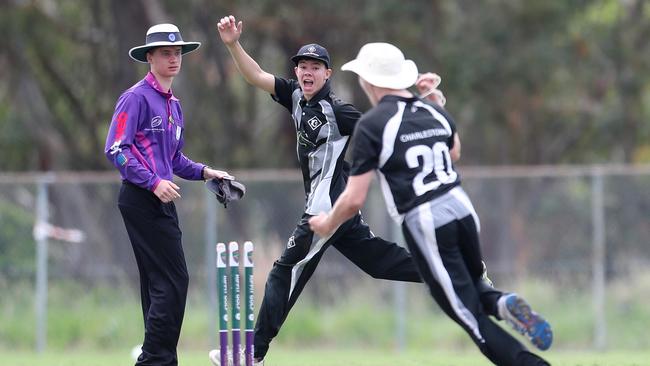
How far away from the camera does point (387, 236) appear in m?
16.5

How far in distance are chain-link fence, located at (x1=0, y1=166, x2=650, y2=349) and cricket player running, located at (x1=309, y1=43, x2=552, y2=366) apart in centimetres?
905

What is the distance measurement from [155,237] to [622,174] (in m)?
9.61

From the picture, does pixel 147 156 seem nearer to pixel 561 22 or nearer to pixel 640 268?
pixel 640 268

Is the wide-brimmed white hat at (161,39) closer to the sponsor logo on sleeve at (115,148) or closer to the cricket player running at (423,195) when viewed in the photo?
the sponsor logo on sleeve at (115,148)

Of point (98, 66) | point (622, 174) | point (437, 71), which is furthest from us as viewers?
point (98, 66)

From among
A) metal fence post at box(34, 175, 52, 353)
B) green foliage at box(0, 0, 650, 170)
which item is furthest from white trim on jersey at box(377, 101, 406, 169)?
green foliage at box(0, 0, 650, 170)

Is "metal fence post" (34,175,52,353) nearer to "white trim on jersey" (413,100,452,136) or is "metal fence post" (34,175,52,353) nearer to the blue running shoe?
"white trim on jersey" (413,100,452,136)

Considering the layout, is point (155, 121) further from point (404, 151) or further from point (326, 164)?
point (404, 151)

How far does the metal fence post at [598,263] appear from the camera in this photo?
1605 centimetres

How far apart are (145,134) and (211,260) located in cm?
836

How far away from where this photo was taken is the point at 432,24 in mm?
23531

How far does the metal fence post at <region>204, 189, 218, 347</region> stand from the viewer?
1608 cm

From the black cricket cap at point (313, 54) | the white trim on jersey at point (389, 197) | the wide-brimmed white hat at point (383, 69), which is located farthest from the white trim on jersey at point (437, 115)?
the black cricket cap at point (313, 54)

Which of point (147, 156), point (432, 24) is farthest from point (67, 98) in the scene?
point (147, 156)
